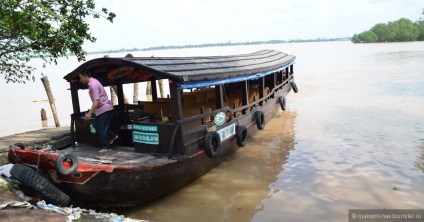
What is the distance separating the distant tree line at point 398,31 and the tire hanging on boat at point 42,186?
80791 millimetres

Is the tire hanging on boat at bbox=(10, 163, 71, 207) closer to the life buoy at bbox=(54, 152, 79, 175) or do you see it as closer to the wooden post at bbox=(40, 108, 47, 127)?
the life buoy at bbox=(54, 152, 79, 175)

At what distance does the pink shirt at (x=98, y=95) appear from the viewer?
19.1ft

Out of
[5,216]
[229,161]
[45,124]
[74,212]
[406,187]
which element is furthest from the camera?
[45,124]

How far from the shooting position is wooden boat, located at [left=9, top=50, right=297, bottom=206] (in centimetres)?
480

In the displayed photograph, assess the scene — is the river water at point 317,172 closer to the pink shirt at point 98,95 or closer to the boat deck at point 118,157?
the boat deck at point 118,157

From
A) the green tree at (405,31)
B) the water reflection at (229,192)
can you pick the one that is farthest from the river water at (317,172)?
the green tree at (405,31)

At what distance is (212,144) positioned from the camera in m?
6.30

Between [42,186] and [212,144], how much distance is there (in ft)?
9.30

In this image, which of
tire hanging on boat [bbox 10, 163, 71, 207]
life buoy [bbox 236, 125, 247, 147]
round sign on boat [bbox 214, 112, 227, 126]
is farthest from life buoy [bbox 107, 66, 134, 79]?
life buoy [bbox 236, 125, 247, 147]

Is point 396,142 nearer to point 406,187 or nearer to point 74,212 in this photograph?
point 406,187

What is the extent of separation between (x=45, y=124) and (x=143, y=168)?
1133 cm

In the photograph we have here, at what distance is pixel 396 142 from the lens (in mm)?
8438

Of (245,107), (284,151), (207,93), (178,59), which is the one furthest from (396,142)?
(178,59)

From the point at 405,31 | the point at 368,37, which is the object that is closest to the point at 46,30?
the point at 405,31
